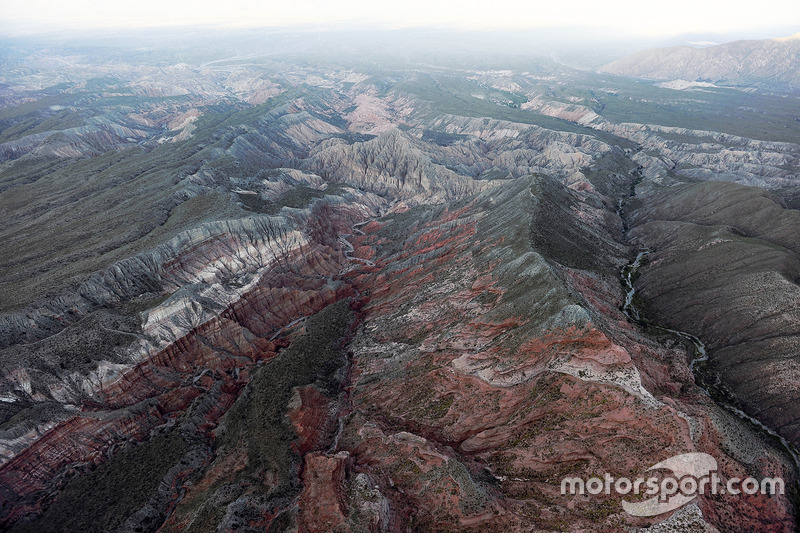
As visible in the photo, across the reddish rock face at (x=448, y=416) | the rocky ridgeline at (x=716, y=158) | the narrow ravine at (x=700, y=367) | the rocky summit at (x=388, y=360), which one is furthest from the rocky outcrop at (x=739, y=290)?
the rocky ridgeline at (x=716, y=158)

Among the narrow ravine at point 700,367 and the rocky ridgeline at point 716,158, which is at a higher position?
the rocky ridgeline at point 716,158

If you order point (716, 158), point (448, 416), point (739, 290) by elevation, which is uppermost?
point (716, 158)

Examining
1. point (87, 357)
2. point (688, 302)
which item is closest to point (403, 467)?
point (87, 357)

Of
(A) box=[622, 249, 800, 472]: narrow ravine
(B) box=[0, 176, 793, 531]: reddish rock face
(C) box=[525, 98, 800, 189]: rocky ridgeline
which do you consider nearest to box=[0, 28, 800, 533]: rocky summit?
(B) box=[0, 176, 793, 531]: reddish rock face

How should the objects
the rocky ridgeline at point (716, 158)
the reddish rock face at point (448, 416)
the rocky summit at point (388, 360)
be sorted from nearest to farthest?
the reddish rock face at point (448, 416) < the rocky summit at point (388, 360) < the rocky ridgeline at point (716, 158)

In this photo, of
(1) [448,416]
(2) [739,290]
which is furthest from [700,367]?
(1) [448,416]

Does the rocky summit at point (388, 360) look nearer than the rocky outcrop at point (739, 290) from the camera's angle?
Yes

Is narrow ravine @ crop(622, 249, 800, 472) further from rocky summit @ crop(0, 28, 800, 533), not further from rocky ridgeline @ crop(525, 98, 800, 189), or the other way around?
rocky ridgeline @ crop(525, 98, 800, 189)

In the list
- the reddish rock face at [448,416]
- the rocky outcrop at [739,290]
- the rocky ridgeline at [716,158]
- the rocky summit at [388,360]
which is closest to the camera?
the reddish rock face at [448,416]

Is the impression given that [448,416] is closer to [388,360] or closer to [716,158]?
[388,360]

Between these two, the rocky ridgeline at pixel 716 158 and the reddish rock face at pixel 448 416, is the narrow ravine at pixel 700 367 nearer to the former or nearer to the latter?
the reddish rock face at pixel 448 416

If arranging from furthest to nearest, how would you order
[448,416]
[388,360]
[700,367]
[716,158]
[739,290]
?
[716,158]
[739,290]
[388,360]
[700,367]
[448,416]

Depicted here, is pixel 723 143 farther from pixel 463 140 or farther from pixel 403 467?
pixel 403 467
